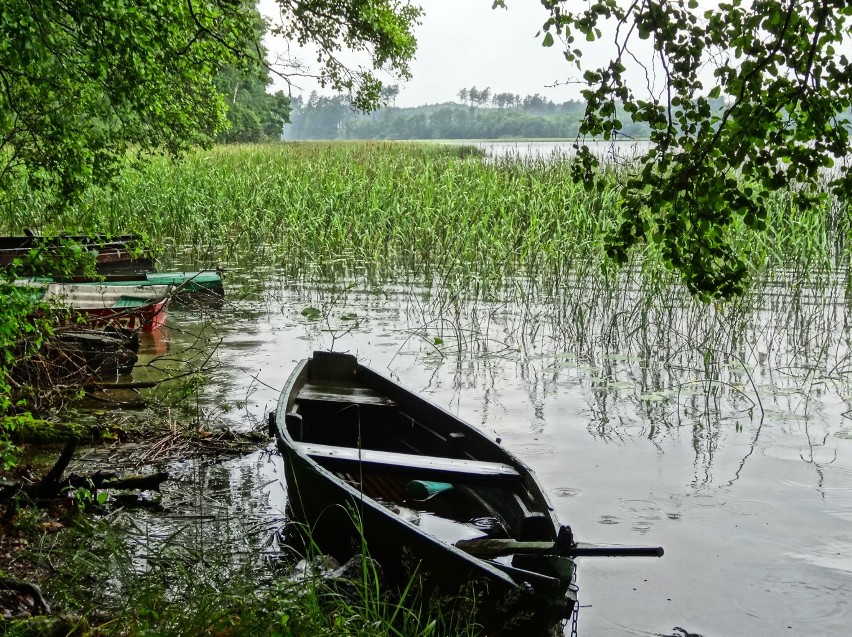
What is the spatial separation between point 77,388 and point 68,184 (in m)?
1.52

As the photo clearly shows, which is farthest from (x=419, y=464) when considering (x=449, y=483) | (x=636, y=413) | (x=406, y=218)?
(x=406, y=218)

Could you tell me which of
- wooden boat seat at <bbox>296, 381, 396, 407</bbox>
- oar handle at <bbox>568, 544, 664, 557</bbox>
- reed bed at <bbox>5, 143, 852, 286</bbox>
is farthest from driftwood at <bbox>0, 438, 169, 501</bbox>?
reed bed at <bbox>5, 143, 852, 286</bbox>

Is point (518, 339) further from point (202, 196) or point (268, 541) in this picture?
point (202, 196)

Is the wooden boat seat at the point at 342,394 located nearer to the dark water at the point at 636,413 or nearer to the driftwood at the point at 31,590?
the dark water at the point at 636,413

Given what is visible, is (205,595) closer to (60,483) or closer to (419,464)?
(419,464)

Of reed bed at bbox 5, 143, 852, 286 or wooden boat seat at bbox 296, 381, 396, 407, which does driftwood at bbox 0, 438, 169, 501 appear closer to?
wooden boat seat at bbox 296, 381, 396, 407

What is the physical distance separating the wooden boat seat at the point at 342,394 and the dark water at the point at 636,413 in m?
0.57

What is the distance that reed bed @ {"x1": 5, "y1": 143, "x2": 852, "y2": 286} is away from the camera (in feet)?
37.0

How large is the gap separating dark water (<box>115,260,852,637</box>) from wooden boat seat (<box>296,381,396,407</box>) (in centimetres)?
57

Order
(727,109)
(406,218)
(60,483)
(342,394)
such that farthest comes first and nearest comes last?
1. (406,218)
2. (342,394)
3. (60,483)
4. (727,109)

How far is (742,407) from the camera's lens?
7.88 metres

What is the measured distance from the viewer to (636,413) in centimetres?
782

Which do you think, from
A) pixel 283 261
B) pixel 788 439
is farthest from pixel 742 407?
pixel 283 261

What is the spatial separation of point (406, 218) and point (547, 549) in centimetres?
1042
